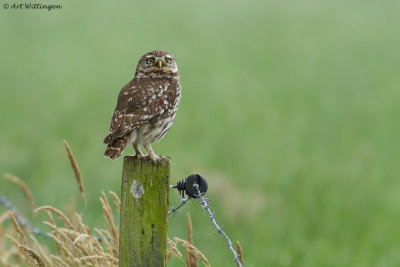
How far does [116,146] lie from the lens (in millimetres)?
3902

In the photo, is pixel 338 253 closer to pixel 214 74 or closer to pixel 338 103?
pixel 338 103

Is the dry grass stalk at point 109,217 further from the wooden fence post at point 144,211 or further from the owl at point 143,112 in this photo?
the wooden fence post at point 144,211

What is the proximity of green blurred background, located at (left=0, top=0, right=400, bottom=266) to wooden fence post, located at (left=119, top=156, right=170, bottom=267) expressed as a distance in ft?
2.22

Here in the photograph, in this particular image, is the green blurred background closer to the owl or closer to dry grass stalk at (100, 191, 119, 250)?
dry grass stalk at (100, 191, 119, 250)

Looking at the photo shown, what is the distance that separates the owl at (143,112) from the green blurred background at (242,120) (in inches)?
27.0

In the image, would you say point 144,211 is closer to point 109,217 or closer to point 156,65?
point 109,217

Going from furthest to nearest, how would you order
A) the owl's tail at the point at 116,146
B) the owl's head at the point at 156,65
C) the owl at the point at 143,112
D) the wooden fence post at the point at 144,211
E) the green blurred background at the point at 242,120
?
1. the green blurred background at the point at 242,120
2. the owl's head at the point at 156,65
3. the owl at the point at 143,112
4. the owl's tail at the point at 116,146
5. the wooden fence post at the point at 144,211

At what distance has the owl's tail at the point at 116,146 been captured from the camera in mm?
3822

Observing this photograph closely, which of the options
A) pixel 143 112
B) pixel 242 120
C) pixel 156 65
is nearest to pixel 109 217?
pixel 143 112

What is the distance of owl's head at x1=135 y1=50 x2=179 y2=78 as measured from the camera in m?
4.48

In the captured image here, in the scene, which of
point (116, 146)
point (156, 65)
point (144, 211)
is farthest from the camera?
point (156, 65)

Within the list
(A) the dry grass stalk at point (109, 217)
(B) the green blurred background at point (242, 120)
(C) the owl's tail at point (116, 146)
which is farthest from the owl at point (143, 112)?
(B) the green blurred background at point (242, 120)

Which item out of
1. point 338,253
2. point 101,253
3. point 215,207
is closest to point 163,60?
point 101,253

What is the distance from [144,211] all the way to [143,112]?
81 centimetres
